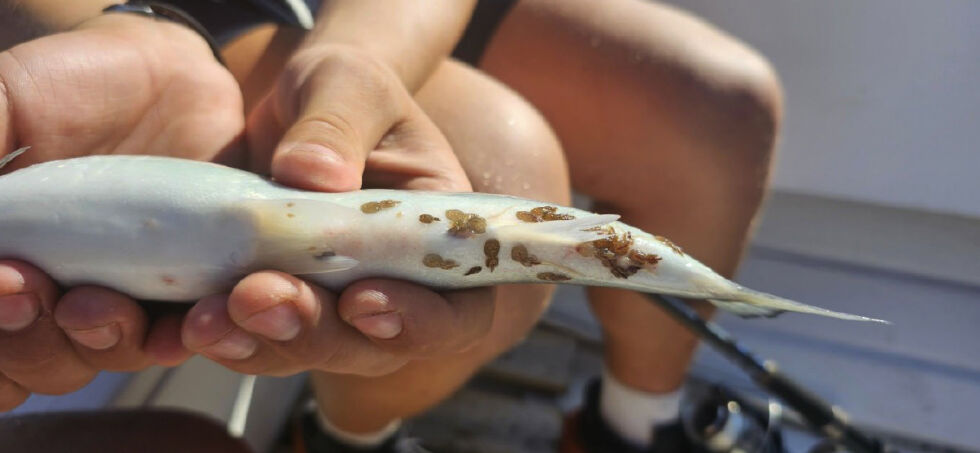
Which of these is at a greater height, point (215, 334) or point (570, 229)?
point (570, 229)

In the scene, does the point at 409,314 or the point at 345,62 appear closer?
the point at 409,314

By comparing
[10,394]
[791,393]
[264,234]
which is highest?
[264,234]

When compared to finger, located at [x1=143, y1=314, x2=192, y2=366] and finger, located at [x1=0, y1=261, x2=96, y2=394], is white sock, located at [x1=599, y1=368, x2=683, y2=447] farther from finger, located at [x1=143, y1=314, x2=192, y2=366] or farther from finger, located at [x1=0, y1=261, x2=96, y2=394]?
finger, located at [x1=0, y1=261, x2=96, y2=394]

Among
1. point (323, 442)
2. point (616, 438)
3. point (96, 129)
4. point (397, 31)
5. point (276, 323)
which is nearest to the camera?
point (276, 323)

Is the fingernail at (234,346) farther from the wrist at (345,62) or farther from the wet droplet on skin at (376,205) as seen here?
the wrist at (345,62)

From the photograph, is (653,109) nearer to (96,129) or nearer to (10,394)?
(96,129)

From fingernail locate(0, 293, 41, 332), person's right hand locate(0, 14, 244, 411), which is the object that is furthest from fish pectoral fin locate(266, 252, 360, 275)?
fingernail locate(0, 293, 41, 332)

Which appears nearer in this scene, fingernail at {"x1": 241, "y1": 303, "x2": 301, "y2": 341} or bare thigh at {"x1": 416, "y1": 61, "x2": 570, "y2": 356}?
fingernail at {"x1": 241, "y1": 303, "x2": 301, "y2": 341}

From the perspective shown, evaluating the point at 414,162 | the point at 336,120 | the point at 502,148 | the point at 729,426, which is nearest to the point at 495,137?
the point at 502,148
